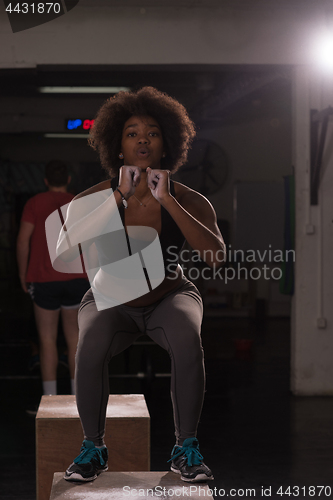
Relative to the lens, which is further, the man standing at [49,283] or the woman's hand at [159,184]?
the man standing at [49,283]

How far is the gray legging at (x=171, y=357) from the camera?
1.67m

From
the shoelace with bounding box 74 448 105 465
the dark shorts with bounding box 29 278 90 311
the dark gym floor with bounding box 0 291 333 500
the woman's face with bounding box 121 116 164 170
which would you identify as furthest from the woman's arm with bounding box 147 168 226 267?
the dark shorts with bounding box 29 278 90 311

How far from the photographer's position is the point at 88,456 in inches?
66.2

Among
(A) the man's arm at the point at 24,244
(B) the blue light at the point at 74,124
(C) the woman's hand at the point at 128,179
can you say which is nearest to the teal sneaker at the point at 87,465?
(C) the woman's hand at the point at 128,179

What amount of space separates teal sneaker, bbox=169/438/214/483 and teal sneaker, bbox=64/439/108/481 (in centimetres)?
24

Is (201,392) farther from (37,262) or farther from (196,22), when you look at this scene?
(196,22)

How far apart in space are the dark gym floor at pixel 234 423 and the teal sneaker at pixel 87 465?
84 cm

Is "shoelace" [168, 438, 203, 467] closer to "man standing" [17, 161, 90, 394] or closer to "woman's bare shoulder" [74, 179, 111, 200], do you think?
"woman's bare shoulder" [74, 179, 111, 200]

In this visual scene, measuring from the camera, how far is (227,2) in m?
3.64

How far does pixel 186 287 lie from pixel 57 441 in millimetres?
787

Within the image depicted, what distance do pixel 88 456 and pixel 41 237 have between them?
189 centimetres

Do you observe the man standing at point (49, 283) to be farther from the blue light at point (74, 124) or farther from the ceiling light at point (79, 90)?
the ceiling light at point (79, 90)

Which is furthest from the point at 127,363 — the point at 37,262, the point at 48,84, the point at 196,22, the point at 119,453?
the point at 48,84

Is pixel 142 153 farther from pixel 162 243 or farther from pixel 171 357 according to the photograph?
pixel 171 357
